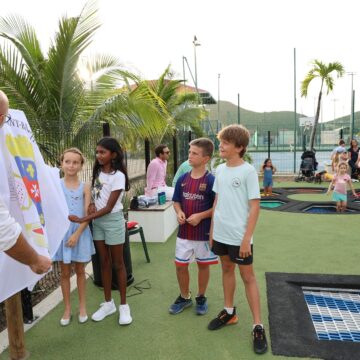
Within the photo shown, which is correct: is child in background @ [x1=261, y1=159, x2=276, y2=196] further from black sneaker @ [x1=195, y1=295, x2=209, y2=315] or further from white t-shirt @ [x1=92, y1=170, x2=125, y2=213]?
white t-shirt @ [x1=92, y1=170, x2=125, y2=213]

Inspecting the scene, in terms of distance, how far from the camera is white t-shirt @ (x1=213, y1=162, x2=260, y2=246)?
284cm

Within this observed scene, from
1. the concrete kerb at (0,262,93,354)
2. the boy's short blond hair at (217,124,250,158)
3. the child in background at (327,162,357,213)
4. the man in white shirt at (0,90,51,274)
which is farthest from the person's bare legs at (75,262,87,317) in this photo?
the child in background at (327,162,357,213)

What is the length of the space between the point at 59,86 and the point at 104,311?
3584 mm

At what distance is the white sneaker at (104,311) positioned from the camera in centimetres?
337

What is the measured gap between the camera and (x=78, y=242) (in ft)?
10.8

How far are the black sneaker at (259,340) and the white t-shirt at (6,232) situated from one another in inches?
81.4

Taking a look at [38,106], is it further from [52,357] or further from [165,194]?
[52,357]

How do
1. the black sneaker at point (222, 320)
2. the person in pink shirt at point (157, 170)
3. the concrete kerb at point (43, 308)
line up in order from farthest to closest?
the person in pink shirt at point (157, 170) < the black sneaker at point (222, 320) < the concrete kerb at point (43, 308)

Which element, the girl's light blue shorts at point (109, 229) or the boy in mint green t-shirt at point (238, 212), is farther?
the girl's light blue shorts at point (109, 229)

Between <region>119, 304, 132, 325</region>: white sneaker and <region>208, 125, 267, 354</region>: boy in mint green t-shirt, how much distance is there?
1034 mm

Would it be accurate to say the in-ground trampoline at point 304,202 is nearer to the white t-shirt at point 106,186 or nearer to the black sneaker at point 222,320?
the black sneaker at point 222,320


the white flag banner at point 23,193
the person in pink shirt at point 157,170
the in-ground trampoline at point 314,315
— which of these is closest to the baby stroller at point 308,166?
the person in pink shirt at point 157,170

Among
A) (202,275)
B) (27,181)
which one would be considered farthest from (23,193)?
(202,275)

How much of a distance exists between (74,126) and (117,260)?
2.99 m
